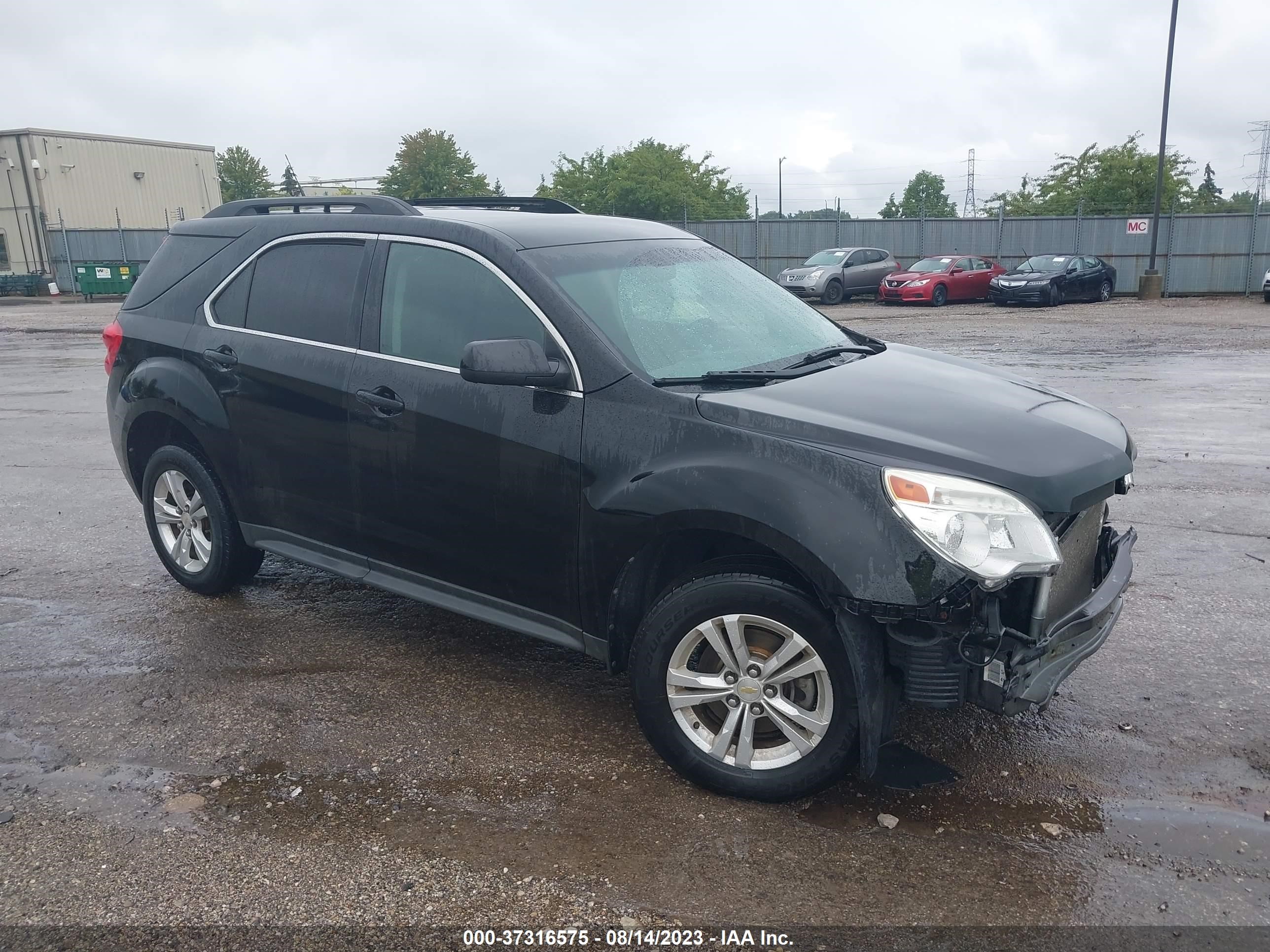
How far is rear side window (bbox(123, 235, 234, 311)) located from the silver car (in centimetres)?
2352

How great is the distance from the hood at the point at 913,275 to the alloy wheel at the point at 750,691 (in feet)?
84.8

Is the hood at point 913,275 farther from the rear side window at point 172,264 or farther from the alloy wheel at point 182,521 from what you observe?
the alloy wheel at point 182,521

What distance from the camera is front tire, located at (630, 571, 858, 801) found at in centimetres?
328

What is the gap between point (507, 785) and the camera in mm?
3598

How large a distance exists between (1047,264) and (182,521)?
2681 centimetres

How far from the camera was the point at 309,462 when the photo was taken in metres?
4.53

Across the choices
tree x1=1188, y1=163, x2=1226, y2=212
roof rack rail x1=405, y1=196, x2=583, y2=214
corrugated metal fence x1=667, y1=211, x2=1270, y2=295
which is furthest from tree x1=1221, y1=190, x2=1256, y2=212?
roof rack rail x1=405, y1=196, x2=583, y2=214

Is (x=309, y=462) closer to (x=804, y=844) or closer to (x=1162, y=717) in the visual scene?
(x=804, y=844)

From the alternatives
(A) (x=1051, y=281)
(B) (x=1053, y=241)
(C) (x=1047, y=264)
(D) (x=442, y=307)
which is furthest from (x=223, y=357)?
(B) (x=1053, y=241)

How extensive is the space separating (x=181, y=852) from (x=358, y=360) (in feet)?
6.58

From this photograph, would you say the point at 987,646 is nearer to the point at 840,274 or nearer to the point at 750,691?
the point at 750,691

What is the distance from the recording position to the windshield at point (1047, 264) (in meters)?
27.7

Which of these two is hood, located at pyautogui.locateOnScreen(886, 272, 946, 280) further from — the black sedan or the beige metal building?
the beige metal building

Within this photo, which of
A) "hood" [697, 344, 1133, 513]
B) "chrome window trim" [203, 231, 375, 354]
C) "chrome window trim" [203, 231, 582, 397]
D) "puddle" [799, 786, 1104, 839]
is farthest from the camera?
"chrome window trim" [203, 231, 375, 354]
